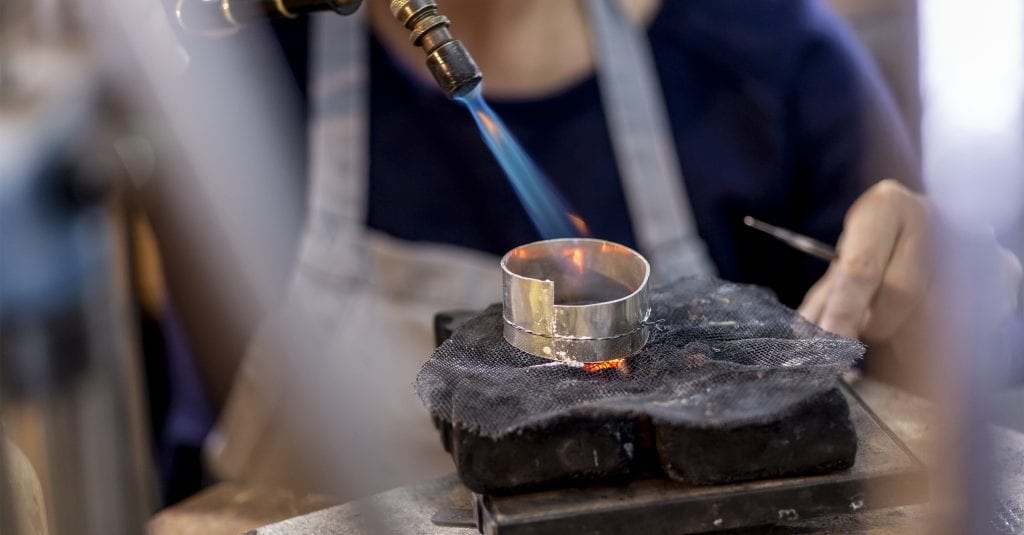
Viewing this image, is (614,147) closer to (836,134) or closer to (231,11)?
(836,134)

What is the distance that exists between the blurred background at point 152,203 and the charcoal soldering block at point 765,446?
0.80ft

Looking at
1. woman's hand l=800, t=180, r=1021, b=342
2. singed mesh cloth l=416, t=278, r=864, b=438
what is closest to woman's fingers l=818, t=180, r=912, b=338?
woman's hand l=800, t=180, r=1021, b=342

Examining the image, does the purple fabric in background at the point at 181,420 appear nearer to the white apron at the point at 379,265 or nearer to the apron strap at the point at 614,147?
the white apron at the point at 379,265

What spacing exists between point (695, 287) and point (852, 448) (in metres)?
0.29

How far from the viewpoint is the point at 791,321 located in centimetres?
96

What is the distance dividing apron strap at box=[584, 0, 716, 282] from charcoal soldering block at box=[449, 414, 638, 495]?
0.91 meters

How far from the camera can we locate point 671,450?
803 mm

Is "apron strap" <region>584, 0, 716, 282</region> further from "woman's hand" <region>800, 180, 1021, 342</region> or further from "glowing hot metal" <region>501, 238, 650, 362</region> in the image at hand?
"glowing hot metal" <region>501, 238, 650, 362</region>

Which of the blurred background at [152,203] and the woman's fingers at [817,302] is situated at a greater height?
the blurred background at [152,203]

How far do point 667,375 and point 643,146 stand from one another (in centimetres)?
91

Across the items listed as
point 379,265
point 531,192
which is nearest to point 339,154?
point 379,265

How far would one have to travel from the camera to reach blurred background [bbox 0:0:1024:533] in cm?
90

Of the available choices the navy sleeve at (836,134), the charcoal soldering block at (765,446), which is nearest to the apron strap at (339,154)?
the navy sleeve at (836,134)

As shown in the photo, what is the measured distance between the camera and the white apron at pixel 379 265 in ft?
5.57
